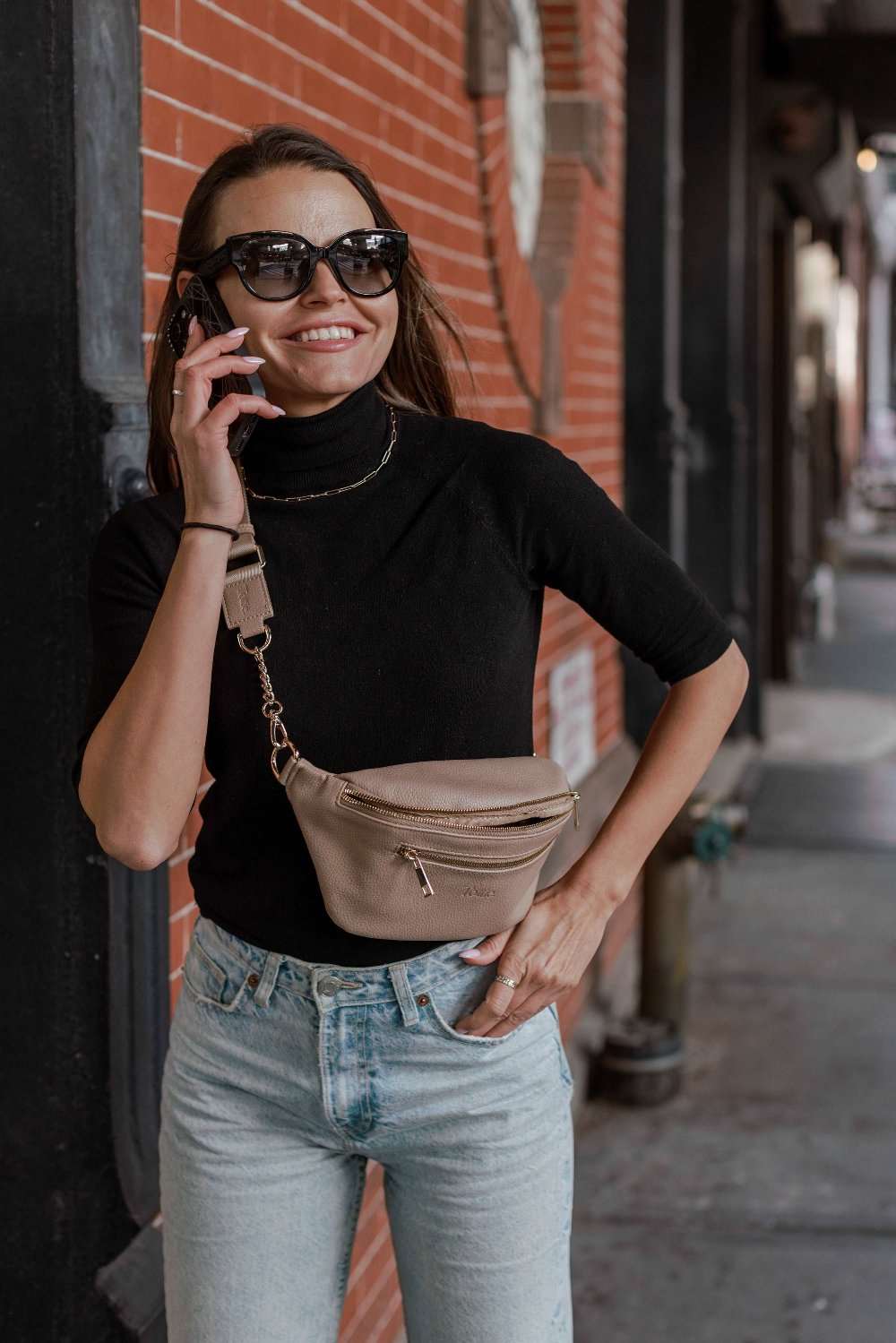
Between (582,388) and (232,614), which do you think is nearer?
(232,614)

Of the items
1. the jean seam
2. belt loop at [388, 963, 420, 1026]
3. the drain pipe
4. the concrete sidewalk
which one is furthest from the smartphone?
the drain pipe

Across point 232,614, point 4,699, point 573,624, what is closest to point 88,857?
point 4,699

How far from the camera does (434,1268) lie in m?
1.80

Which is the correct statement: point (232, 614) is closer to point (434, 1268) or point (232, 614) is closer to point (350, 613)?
point (350, 613)

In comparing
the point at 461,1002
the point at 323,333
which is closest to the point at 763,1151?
the point at 461,1002

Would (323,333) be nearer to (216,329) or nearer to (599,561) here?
(216,329)

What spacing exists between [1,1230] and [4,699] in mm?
688

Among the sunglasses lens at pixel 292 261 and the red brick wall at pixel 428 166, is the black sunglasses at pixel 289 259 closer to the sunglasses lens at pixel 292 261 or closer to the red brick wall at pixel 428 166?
the sunglasses lens at pixel 292 261

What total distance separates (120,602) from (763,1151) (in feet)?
10.3

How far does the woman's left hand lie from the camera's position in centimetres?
176

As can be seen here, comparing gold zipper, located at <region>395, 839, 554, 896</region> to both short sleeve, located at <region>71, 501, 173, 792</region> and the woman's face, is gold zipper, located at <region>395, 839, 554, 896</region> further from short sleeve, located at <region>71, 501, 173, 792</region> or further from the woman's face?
the woman's face

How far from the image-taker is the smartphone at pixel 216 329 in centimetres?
171

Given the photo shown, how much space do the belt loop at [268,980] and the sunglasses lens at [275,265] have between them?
2.20 ft

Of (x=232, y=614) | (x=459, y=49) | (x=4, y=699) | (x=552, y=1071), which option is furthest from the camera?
(x=459, y=49)
